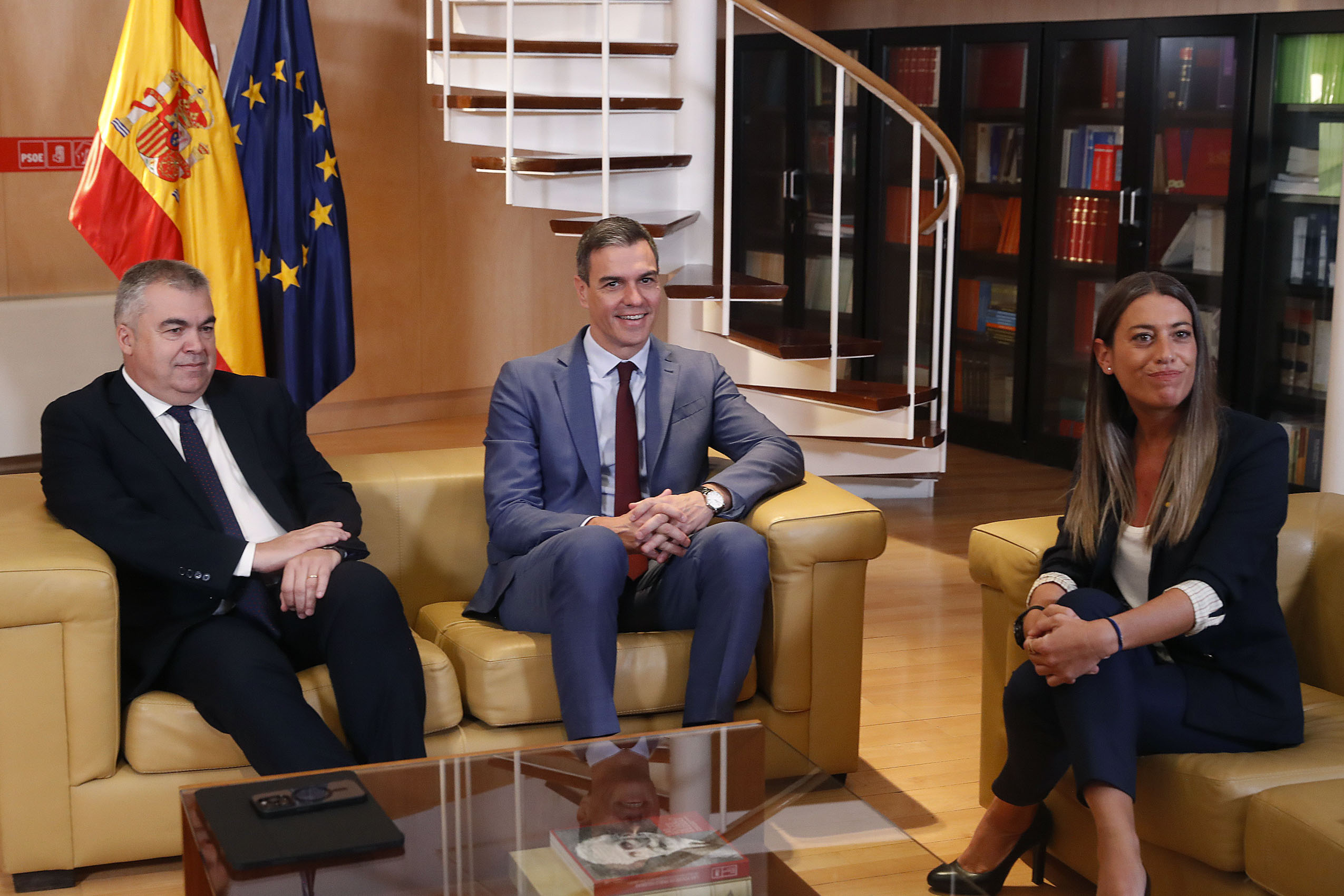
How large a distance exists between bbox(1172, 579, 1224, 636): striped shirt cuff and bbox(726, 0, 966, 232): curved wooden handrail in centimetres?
288

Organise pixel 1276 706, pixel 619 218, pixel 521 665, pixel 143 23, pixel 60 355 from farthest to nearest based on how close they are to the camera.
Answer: pixel 60 355, pixel 143 23, pixel 619 218, pixel 521 665, pixel 1276 706

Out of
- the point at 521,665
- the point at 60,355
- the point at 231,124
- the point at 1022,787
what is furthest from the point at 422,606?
the point at 60,355

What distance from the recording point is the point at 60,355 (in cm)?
546

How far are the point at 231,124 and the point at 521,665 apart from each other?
1.95 meters

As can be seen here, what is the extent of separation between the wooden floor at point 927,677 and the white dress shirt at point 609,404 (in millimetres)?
782

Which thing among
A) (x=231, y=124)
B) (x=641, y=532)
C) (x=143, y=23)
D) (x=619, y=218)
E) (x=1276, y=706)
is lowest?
(x=1276, y=706)

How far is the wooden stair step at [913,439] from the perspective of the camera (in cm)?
512

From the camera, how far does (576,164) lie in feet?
15.6

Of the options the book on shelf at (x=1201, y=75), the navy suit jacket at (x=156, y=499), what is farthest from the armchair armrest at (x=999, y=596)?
the book on shelf at (x=1201, y=75)

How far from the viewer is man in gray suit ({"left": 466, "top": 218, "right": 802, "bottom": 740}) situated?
2.49 m

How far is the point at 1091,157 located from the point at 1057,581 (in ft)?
12.1

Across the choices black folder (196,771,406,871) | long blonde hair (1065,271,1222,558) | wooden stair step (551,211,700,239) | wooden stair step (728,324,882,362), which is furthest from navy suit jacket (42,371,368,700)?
wooden stair step (728,324,882,362)

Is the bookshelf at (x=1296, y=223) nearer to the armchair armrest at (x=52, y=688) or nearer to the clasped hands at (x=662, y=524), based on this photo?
the clasped hands at (x=662, y=524)

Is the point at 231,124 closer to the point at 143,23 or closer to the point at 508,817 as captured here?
the point at 143,23
